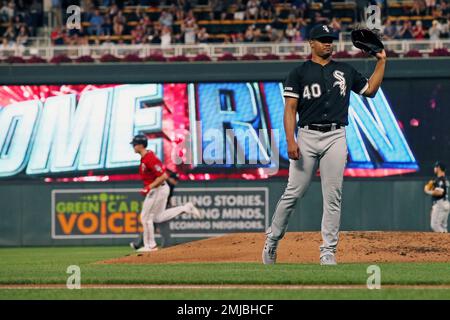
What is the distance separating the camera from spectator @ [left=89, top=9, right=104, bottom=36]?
28.3 metres

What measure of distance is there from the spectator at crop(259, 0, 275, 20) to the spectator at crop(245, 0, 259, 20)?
128 millimetres

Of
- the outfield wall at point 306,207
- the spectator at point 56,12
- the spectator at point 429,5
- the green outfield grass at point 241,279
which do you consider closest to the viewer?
the green outfield grass at point 241,279

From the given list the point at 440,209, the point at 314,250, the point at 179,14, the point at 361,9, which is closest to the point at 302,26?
the point at 361,9

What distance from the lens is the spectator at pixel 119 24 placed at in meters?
28.3

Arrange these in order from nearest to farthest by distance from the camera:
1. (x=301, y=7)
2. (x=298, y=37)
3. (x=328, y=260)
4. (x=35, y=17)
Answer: (x=328, y=260)
(x=298, y=37)
(x=301, y=7)
(x=35, y=17)

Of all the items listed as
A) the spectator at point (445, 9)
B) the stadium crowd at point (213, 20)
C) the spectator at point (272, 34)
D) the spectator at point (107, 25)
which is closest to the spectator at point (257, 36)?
the stadium crowd at point (213, 20)

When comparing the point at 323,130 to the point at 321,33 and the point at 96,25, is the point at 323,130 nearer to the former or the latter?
the point at 321,33

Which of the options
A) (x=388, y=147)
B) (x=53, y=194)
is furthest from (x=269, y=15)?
(x=53, y=194)

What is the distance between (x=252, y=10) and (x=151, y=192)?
1014cm

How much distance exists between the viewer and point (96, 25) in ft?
93.4

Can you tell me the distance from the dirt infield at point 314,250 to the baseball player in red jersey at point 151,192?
2.37m

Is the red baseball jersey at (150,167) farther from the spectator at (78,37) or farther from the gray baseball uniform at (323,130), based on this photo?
the spectator at (78,37)

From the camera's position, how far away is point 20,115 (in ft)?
84.1
